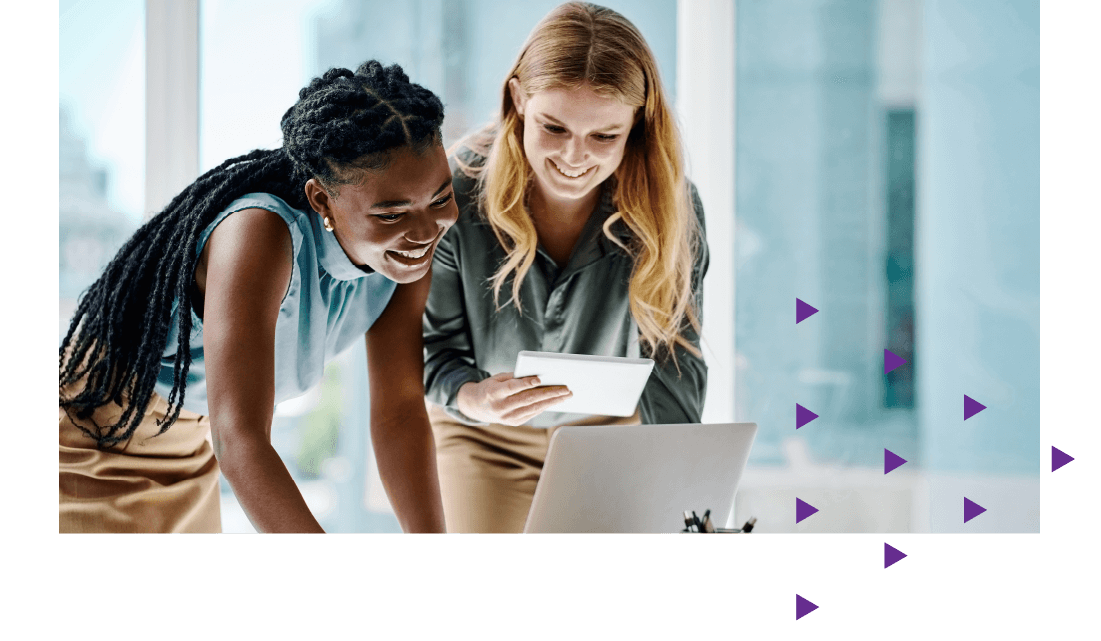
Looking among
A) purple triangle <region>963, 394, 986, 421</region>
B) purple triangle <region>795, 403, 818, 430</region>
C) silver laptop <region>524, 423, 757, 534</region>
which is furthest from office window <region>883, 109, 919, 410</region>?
silver laptop <region>524, 423, 757, 534</region>

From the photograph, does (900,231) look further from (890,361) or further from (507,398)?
(507,398)

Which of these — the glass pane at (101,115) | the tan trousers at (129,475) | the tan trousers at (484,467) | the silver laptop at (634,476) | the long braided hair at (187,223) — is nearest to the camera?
the silver laptop at (634,476)

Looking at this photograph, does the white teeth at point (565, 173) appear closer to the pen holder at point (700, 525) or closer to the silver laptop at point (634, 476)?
the silver laptop at point (634, 476)

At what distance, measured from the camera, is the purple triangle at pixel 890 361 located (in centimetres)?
186

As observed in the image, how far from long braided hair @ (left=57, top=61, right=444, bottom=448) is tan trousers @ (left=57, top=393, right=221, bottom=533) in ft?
0.06

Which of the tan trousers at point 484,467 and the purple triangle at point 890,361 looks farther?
the purple triangle at point 890,361

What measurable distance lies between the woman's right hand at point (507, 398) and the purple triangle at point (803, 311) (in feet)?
2.71

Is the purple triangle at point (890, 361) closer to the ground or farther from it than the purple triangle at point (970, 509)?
farther from it
